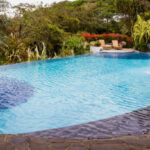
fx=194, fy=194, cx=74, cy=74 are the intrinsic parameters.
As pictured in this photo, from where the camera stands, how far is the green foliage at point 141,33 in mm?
13852

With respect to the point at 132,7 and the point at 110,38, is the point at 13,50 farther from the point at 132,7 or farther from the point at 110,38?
the point at 132,7

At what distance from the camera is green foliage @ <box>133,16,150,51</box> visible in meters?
13.9

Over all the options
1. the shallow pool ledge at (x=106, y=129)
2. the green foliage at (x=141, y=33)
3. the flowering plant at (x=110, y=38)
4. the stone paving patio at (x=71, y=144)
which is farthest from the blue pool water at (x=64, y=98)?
the flowering plant at (x=110, y=38)

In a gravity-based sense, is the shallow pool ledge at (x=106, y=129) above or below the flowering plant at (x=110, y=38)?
below

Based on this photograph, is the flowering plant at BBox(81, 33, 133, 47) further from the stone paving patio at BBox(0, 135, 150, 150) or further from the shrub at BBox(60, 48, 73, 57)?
the stone paving patio at BBox(0, 135, 150, 150)

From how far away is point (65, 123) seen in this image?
3455 millimetres

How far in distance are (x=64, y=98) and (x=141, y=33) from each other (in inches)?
444

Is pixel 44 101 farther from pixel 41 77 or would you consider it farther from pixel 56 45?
pixel 56 45

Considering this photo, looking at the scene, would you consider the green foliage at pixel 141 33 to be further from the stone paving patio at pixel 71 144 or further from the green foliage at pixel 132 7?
the stone paving patio at pixel 71 144

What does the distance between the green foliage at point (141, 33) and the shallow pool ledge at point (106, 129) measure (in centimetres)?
1206

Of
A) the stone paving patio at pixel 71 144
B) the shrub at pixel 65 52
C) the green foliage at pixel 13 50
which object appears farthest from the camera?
the shrub at pixel 65 52

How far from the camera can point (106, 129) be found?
8.85 ft

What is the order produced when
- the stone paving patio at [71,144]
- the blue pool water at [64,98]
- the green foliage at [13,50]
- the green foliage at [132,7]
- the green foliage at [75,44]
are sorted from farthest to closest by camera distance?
the green foliage at [132,7], the green foliage at [75,44], the green foliage at [13,50], the blue pool water at [64,98], the stone paving patio at [71,144]

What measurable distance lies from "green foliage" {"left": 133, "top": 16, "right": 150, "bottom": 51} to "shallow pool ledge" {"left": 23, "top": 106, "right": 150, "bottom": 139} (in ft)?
39.6
